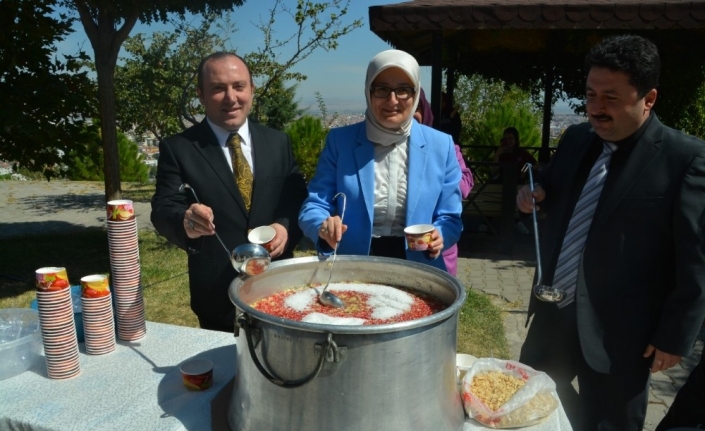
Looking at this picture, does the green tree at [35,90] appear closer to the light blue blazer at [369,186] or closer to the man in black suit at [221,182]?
the man in black suit at [221,182]

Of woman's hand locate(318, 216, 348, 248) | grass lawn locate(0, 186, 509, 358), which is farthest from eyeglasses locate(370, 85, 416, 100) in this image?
grass lawn locate(0, 186, 509, 358)

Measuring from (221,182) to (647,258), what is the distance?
1.72m

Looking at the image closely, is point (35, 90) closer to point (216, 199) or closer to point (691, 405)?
point (216, 199)

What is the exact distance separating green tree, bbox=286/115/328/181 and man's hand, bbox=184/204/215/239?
8501 millimetres

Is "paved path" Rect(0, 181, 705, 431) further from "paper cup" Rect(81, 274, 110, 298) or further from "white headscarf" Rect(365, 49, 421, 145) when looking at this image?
"paper cup" Rect(81, 274, 110, 298)

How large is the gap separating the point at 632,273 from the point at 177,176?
186 centimetres

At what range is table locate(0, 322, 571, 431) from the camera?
158 centimetres

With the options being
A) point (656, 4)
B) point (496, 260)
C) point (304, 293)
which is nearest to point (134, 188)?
point (496, 260)

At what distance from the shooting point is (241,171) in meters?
2.39

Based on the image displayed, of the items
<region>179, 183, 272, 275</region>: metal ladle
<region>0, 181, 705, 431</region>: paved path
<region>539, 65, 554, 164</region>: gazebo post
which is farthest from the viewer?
<region>539, 65, 554, 164</region>: gazebo post

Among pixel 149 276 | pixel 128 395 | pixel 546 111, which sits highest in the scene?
pixel 546 111

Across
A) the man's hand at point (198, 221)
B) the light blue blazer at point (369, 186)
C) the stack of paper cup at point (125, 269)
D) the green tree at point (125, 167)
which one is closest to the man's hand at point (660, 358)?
the light blue blazer at point (369, 186)

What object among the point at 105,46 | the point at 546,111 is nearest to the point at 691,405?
the point at 105,46

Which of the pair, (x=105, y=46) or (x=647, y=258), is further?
(x=105, y=46)
